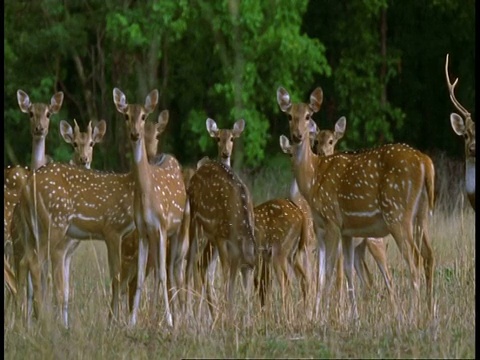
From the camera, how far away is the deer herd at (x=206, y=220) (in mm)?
9320

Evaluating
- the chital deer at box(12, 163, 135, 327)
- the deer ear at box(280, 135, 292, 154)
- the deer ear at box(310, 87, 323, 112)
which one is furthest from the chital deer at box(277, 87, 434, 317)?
the deer ear at box(280, 135, 292, 154)

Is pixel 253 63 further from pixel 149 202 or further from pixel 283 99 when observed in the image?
pixel 149 202

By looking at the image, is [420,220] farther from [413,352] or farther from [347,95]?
[347,95]

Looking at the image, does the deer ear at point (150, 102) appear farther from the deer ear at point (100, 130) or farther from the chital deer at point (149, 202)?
the deer ear at point (100, 130)

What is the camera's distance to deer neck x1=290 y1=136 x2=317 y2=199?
9.98m

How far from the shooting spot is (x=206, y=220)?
31.7ft

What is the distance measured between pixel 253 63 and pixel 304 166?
28.7 ft

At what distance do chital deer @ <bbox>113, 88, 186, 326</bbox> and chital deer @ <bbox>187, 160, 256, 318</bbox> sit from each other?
7.6 inches

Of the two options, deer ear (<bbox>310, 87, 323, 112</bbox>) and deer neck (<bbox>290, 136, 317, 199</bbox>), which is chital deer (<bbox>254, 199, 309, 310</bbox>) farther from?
deer ear (<bbox>310, 87, 323, 112</bbox>)

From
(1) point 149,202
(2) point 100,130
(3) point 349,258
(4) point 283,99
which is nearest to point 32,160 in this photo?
(2) point 100,130

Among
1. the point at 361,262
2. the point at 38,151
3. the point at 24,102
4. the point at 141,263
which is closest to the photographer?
the point at 141,263

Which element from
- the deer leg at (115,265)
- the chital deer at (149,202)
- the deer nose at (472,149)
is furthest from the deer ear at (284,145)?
the deer nose at (472,149)

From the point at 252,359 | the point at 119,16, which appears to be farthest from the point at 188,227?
the point at 119,16

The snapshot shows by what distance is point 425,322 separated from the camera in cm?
773
